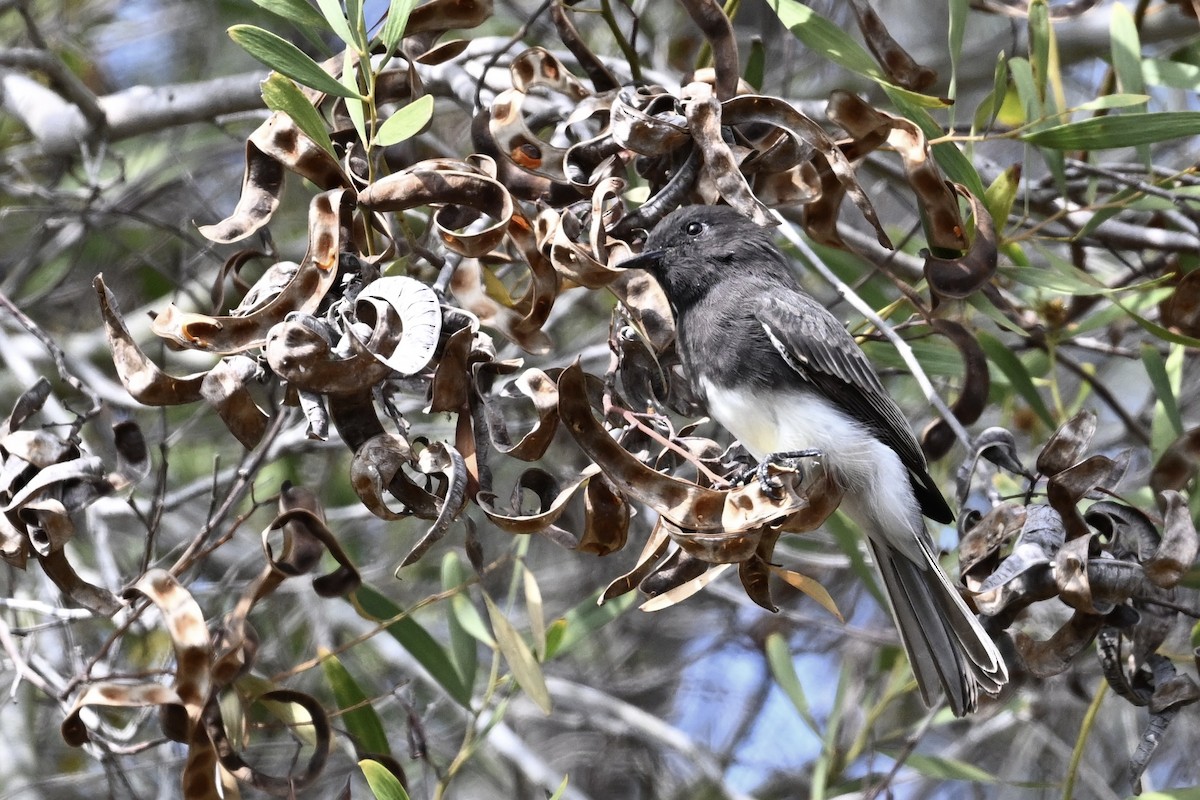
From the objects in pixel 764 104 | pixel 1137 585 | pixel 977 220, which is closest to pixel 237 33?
pixel 764 104

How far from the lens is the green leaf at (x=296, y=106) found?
2092 mm

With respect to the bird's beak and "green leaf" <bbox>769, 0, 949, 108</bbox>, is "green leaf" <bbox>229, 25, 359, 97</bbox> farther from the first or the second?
"green leaf" <bbox>769, 0, 949, 108</bbox>

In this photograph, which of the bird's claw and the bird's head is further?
the bird's head

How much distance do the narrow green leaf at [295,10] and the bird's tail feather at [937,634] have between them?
185cm

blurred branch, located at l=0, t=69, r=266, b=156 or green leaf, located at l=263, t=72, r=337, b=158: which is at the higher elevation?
green leaf, located at l=263, t=72, r=337, b=158

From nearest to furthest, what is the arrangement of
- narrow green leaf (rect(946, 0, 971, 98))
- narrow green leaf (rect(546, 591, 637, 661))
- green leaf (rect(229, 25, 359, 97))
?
1. green leaf (rect(229, 25, 359, 97))
2. narrow green leaf (rect(946, 0, 971, 98))
3. narrow green leaf (rect(546, 591, 637, 661))

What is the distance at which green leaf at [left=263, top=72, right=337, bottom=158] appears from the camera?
6.86ft

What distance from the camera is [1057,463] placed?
2525 millimetres

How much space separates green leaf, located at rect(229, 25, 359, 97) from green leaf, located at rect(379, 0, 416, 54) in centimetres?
12

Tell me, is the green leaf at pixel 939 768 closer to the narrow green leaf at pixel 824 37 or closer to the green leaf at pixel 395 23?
the narrow green leaf at pixel 824 37

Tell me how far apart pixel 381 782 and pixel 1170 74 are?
2739mm

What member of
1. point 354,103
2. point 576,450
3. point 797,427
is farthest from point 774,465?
point 576,450

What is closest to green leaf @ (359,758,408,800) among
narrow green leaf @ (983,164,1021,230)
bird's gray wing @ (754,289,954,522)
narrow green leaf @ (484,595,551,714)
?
narrow green leaf @ (484,595,551,714)

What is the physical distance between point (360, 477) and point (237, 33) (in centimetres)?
76
